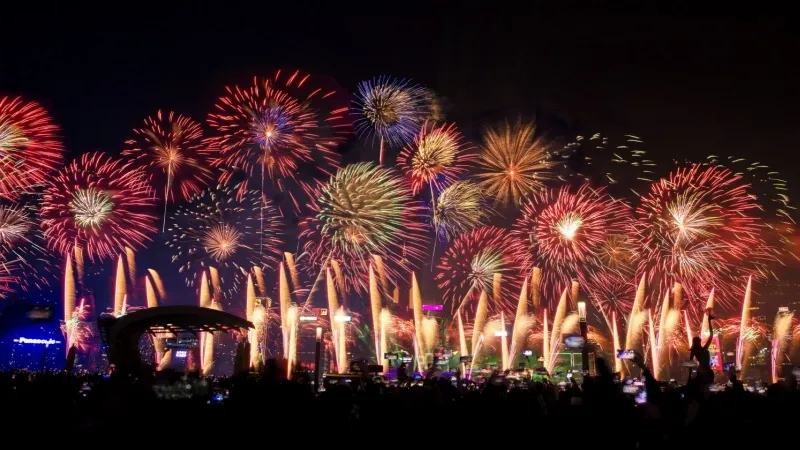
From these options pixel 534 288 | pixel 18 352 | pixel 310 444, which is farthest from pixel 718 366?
pixel 18 352

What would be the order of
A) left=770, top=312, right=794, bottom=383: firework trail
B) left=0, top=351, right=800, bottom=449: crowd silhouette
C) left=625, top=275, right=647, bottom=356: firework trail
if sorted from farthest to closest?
left=770, top=312, right=794, bottom=383: firework trail, left=625, top=275, right=647, bottom=356: firework trail, left=0, top=351, right=800, bottom=449: crowd silhouette

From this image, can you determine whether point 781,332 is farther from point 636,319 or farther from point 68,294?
point 68,294

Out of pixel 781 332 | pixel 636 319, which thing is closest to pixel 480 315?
pixel 636 319

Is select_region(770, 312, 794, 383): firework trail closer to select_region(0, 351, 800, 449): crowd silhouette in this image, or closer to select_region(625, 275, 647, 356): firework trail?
select_region(625, 275, 647, 356): firework trail

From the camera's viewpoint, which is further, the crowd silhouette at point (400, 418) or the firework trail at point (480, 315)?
the firework trail at point (480, 315)

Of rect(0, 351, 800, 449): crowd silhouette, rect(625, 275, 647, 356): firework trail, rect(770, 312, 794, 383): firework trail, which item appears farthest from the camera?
rect(770, 312, 794, 383): firework trail

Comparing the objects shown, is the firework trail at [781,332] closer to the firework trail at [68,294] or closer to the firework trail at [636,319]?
the firework trail at [636,319]

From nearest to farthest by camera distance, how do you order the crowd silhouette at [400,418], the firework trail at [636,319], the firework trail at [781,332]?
the crowd silhouette at [400,418] → the firework trail at [636,319] → the firework trail at [781,332]

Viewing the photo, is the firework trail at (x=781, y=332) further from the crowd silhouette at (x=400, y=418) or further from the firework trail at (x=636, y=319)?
the crowd silhouette at (x=400, y=418)

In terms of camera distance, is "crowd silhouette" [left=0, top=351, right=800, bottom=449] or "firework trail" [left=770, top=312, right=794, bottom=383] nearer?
"crowd silhouette" [left=0, top=351, right=800, bottom=449]

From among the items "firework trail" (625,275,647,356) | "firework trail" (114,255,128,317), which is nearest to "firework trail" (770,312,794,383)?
"firework trail" (625,275,647,356)

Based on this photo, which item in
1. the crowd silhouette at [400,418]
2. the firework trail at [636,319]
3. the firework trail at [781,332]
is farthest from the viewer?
the firework trail at [781,332]

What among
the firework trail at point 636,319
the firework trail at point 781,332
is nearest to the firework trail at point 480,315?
the firework trail at point 636,319

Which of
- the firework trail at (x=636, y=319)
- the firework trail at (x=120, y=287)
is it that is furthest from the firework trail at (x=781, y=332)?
the firework trail at (x=120, y=287)
